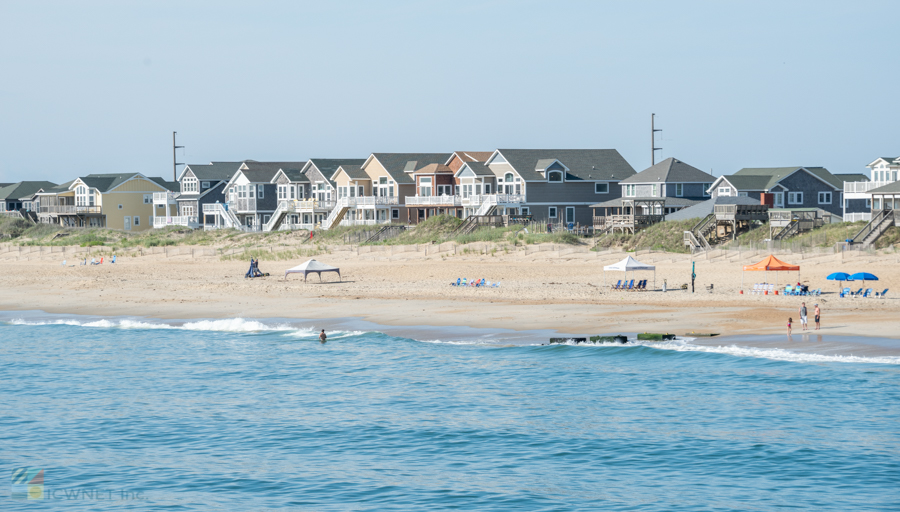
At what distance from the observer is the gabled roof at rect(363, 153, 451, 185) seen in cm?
8069

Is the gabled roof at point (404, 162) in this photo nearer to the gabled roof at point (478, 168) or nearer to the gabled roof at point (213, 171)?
the gabled roof at point (478, 168)

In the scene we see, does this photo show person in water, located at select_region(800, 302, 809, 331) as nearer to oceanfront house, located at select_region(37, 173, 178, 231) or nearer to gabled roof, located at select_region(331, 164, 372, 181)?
gabled roof, located at select_region(331, 164, 372, 181)

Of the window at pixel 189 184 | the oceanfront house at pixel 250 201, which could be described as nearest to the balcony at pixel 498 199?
the oceanfront house at pixel 250 201

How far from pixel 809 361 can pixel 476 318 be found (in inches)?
498

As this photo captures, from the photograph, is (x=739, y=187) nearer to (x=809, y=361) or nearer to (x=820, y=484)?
(x=809, y=361)

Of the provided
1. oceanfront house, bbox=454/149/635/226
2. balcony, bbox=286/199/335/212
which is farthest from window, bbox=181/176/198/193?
oceanfront house, bbox=454/149/635/226

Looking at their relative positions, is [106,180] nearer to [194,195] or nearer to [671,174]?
[194,195]

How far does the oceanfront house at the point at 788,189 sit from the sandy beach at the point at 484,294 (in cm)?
2365

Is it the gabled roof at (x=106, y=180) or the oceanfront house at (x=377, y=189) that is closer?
the oceanfront house at (x=377, y=189)

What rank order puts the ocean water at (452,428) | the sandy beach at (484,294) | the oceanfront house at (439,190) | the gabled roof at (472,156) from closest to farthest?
the ocean water at (452,428) < the sandy beach at (484,294) < the oceanfront house at (439,190) < the gabled roof at (472,156)

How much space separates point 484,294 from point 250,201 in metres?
51.1

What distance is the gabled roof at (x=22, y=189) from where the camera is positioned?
115875 mm

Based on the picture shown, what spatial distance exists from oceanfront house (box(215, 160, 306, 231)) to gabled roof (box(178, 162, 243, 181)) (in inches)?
177

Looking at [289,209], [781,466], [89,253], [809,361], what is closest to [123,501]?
[781,466]
